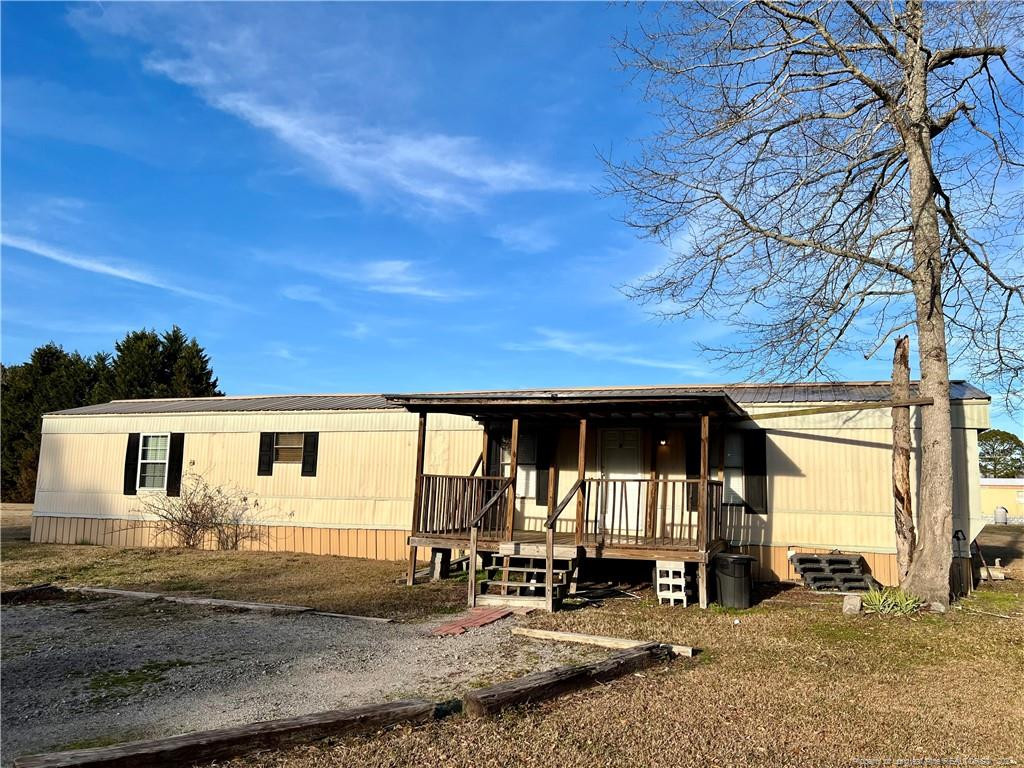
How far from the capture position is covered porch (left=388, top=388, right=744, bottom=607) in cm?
1037

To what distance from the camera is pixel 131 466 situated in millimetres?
17500

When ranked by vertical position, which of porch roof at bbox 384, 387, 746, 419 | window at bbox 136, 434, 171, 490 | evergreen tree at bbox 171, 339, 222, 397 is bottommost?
window at bbox 136, 434, 171, 490

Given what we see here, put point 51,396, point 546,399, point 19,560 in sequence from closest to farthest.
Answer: point 546,399, point 19,560, point 51,396

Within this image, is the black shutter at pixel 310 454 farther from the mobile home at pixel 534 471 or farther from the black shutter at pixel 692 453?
the black shutter at pixel 692 453

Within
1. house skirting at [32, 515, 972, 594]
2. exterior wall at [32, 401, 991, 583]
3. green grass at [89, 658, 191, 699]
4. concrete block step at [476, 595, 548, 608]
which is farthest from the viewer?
exterior wall at [32, 401, 991, 583]

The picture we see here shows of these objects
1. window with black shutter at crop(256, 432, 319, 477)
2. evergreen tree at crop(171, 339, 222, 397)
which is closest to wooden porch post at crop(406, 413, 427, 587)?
window with black shutter at crop(256, 432, 319, 477)

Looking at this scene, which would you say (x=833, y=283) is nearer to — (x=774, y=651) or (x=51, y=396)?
(x=774, y=651)

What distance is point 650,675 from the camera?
21.7 ft

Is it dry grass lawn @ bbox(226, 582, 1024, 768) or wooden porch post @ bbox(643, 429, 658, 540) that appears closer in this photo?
dry grass lawn @ bbox(226, 582, 1024, 768)

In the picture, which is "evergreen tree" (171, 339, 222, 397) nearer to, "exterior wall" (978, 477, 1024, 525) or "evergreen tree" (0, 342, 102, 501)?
"evergreen tree" (0, 342, 102, 501)

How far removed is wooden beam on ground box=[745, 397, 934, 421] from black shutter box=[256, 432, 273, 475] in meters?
9.92

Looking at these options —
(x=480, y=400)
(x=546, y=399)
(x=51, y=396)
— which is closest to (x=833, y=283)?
(x=546, y=399)

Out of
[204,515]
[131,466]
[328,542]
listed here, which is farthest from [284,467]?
[131,466]

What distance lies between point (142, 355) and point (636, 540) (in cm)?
3030
